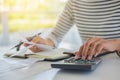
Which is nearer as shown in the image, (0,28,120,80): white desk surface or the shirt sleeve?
(0,28,120,80): white desk surface

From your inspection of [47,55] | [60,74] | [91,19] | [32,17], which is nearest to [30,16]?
[32,17]

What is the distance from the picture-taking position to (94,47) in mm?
835

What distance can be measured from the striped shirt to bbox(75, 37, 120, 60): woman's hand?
0.25m

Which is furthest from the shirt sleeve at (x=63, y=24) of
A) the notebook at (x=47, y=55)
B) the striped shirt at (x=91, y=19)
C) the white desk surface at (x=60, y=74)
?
the white desk surface at (x=60, y=74)

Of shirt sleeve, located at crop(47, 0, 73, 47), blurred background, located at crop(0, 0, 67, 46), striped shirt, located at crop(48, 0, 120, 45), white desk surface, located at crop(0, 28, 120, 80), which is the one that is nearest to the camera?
white desk surface, located at crop(0, 28, 120, 80)

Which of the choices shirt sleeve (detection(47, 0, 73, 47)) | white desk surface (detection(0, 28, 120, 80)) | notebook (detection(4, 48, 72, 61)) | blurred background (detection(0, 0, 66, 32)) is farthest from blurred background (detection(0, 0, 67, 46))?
white desk surface (detection(0, 28, 120, 80))

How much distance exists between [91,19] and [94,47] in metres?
0.42

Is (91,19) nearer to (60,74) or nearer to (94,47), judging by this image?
(94,47)

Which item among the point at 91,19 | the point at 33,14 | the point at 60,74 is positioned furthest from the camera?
the point at 33,14

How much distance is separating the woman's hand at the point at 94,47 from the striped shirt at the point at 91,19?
0.82ft

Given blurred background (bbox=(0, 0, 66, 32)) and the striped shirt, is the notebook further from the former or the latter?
blurred background (bbox=(0, 0, 66, 32))

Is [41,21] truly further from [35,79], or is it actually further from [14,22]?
[35,79]

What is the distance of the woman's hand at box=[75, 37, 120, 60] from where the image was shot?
78 cm

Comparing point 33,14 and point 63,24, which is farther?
point 33,14
